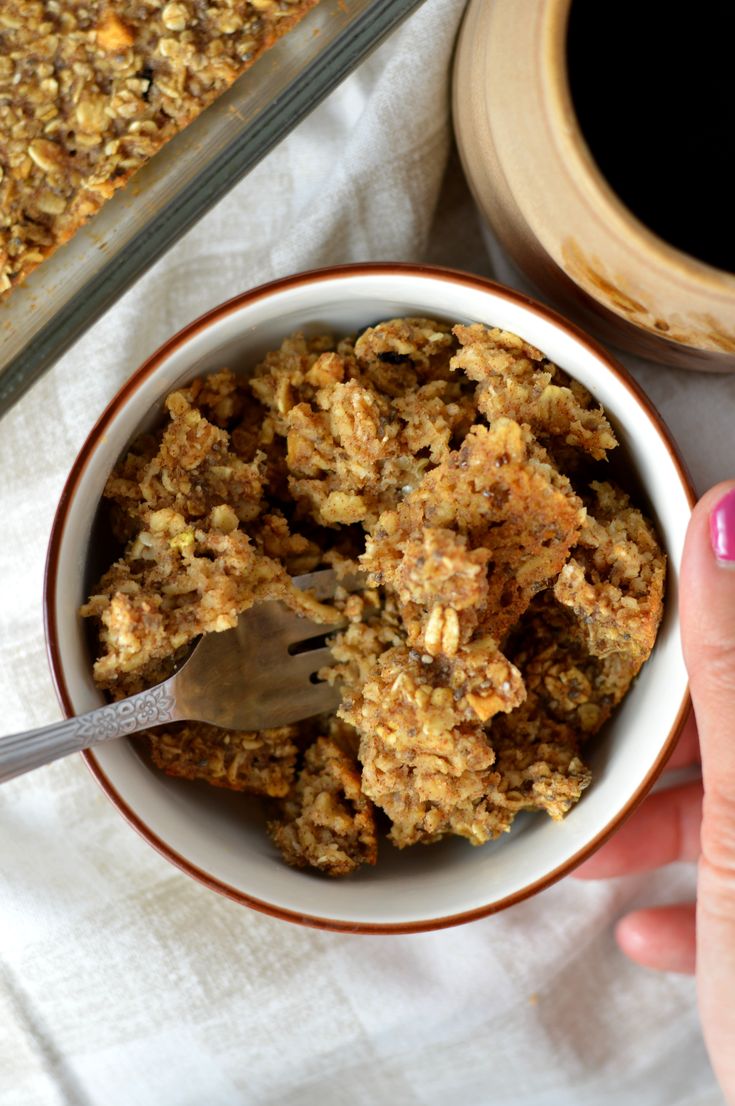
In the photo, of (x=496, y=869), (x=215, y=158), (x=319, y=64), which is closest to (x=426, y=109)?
(x=319, y=64)

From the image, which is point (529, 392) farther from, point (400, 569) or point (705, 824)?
point (705, 824)

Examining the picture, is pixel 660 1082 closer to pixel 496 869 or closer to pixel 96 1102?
pixel 496 869

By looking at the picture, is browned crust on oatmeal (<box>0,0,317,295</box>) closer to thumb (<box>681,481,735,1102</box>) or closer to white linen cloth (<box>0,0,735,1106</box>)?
white linen cloth (<box>0,0,735,1106</box>)

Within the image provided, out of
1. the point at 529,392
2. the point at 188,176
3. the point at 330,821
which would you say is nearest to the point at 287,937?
the point at 330,821

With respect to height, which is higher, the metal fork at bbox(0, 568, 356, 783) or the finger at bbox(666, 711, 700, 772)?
the metal fork at bbox(0, 568, 356, 783)

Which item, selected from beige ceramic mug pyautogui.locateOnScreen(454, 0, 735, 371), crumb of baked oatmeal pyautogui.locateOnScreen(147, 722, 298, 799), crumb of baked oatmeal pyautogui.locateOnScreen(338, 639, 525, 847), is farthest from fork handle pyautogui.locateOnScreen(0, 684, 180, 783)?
beige ceramic mug pyautogui.locateOnScreen(454, 0, 735, 371)
